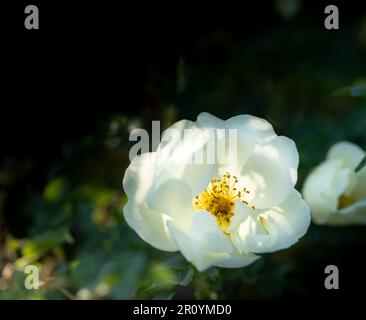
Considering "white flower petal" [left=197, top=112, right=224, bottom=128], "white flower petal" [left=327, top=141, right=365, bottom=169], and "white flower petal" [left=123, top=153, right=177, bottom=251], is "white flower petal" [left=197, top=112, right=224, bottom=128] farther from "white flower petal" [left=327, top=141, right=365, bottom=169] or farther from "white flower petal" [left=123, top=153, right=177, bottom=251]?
"white flower petal" [left=327, top=141, right=365, bottom=169]

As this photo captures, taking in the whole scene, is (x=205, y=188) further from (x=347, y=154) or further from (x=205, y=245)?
(x=347, y=154)

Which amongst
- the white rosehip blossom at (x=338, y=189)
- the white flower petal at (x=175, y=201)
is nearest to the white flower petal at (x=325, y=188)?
the white rosehip blossom at (x=338, y=189)

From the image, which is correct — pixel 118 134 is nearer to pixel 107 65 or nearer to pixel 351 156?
pixel 107 65

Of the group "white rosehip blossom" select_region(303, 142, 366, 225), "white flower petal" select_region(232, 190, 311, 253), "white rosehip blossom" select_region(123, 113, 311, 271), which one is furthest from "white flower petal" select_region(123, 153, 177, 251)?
"white rosehip blossom" select_region(303, 142, 366, 225)

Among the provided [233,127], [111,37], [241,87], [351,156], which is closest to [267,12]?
[241,87]

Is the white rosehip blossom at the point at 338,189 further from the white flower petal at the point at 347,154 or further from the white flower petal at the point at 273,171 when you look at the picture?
the white flower petal at the point at 273,171

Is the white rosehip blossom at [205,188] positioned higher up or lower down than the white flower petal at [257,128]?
lower down

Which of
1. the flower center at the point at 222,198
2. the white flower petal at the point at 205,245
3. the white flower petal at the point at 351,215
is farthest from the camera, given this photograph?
the white flower petal at the point at 351,215
